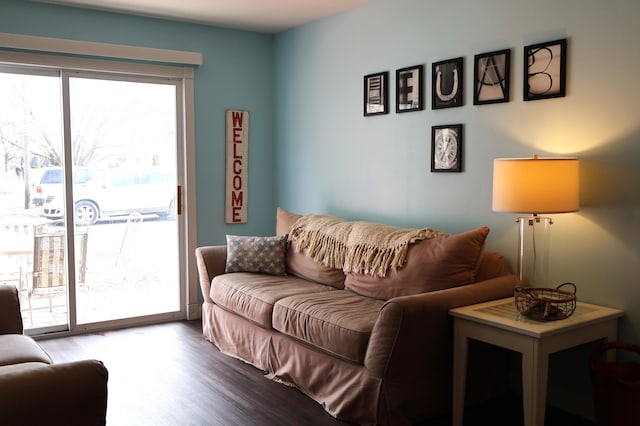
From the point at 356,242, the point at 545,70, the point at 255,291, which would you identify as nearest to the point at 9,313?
the point at 255,291

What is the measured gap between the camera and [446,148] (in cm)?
375

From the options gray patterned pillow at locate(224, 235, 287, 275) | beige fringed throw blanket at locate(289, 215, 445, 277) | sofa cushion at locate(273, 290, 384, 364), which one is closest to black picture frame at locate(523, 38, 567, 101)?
beige fringed throw blanket at locate(289, 215, 445, 277)

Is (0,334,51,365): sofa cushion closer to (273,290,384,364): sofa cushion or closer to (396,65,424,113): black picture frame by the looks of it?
(273,290,384,364): sofa cushion

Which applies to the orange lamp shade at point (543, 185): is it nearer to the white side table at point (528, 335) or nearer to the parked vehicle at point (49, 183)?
the white side table at point (528, 335)

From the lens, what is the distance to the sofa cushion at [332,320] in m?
2.97

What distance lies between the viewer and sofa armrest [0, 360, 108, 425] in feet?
5.36

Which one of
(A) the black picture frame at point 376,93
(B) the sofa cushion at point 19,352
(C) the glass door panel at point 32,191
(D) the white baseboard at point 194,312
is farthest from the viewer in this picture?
(D) the white baseboard at point 194,312

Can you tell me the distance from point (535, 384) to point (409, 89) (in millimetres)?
2189

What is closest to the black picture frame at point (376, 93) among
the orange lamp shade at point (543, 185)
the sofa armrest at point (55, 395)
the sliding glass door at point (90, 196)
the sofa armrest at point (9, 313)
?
the orange lamp shade at point (543, 185)

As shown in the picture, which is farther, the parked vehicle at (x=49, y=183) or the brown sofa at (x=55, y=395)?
the parked vehicle at (x=49, y=183)

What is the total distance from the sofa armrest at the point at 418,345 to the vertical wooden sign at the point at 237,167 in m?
2.70

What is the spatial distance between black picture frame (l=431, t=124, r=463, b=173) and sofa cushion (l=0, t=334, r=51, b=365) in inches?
98.8

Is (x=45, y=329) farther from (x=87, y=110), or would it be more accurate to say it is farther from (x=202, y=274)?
(x=87, y=110)

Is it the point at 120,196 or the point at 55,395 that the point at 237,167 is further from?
the point at 55,395
